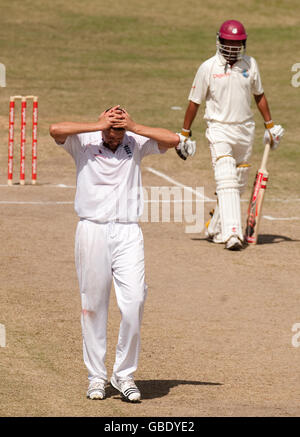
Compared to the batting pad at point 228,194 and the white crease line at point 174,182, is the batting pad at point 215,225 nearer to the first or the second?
the batting pad at point 228,194

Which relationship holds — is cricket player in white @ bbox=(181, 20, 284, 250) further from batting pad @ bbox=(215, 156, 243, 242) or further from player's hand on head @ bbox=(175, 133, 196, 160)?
player's hand on head @ bbox=(175, 133, 196, 160)

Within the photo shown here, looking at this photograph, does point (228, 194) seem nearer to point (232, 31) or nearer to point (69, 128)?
point (232, 31)

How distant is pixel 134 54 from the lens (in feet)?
103

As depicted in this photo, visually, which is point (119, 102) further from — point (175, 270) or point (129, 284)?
point (129, 284)

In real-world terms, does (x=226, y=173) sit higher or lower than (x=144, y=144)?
lower

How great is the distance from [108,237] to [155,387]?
128cm

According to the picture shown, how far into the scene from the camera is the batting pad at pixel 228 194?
13164 millimetres

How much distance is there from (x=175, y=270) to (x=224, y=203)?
1.48 metres

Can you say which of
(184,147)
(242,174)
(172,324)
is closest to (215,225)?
(242,174)

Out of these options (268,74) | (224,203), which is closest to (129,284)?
(224,203)

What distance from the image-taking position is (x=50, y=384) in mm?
8086

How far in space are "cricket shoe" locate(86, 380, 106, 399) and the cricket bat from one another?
20.1ft

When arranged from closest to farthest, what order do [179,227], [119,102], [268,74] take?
[179,227] < [119,102] < [268,74]
